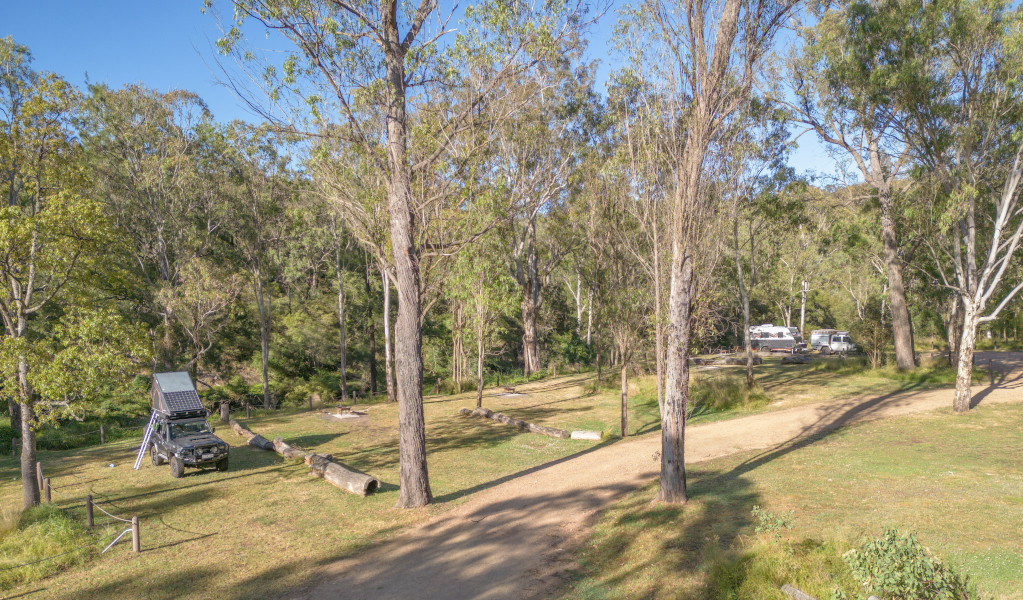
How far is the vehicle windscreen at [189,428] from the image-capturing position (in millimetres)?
14742

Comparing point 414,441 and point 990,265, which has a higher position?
point 990,265

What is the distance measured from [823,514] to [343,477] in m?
Answer: 9.65

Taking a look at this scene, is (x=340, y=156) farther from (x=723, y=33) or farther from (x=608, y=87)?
(x=723, y=33)

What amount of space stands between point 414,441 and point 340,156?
721 centimetres

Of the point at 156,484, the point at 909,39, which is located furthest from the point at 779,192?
the point at 156,484

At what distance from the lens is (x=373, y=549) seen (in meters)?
8.83

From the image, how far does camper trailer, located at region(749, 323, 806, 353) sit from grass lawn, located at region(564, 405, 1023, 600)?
29.3 meters

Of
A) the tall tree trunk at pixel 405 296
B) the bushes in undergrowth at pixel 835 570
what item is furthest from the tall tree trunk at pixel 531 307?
the bushes in undergrowth at pixel 835 570

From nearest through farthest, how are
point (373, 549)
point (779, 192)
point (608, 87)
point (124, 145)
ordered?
point (373, 549)
point (608, 87)
point (779, 192)
point (124, 145)

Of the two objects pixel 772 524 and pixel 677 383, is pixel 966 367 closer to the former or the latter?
pixel 677 383

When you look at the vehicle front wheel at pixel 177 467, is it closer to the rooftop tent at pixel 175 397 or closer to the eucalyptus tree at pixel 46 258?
the rooftop tent at pixel 175 397

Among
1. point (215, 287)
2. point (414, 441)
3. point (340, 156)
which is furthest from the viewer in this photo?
point (215, 287)

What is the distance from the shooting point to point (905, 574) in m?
4.87

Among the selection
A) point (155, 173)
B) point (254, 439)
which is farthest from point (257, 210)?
point (254, 439)
